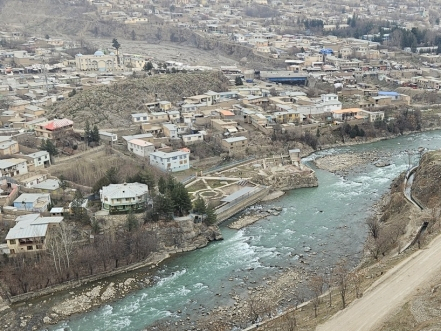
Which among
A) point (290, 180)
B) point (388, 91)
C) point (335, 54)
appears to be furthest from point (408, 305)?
point (335, 54)

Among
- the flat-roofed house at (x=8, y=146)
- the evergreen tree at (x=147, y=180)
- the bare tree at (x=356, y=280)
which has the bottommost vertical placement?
the bare tree at (x=356, y=280)

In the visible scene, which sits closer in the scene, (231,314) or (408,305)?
(408,305)

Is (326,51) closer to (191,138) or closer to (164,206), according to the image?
(191,138)

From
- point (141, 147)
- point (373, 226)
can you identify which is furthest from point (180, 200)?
point (141, 147)

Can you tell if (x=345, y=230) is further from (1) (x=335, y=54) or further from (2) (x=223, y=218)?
(1) (x=335, y=54)

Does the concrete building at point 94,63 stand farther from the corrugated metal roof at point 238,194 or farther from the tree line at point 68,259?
the tree line at point 68,259

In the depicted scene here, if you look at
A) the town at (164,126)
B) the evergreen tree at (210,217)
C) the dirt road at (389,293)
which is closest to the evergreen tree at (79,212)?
the town at (164,126)
